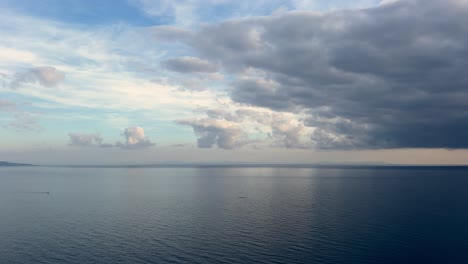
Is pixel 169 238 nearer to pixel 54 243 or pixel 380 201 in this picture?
pixel 54 243

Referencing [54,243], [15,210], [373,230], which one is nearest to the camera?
[54,243]

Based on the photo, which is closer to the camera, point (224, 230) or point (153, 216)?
point (224, 230)

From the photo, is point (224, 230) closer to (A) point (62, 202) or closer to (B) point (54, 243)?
(B) point (54, 243)

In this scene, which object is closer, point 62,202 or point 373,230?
point 373,230

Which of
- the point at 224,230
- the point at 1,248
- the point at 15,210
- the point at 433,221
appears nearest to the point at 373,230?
the point at 433,221

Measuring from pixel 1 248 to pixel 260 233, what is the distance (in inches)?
2360

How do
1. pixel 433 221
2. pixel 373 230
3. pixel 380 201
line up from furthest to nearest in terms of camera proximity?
pixel 380 201 < pixel 433 221 < pixel 373 230

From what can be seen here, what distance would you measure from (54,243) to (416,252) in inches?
3190

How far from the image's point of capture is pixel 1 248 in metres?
77.9

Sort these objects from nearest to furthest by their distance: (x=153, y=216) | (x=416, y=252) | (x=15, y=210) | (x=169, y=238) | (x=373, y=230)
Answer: (x=416, y=252)
(x=169, y=238)
(x=373, y=230)
(x=153, y=216)
(x=15, y=210)

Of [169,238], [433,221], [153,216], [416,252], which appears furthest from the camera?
[153,216]

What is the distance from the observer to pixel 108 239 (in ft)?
284

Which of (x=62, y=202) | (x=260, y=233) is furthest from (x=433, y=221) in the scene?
(x=62, y=202)

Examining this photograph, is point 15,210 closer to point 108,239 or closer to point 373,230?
point 108,239
